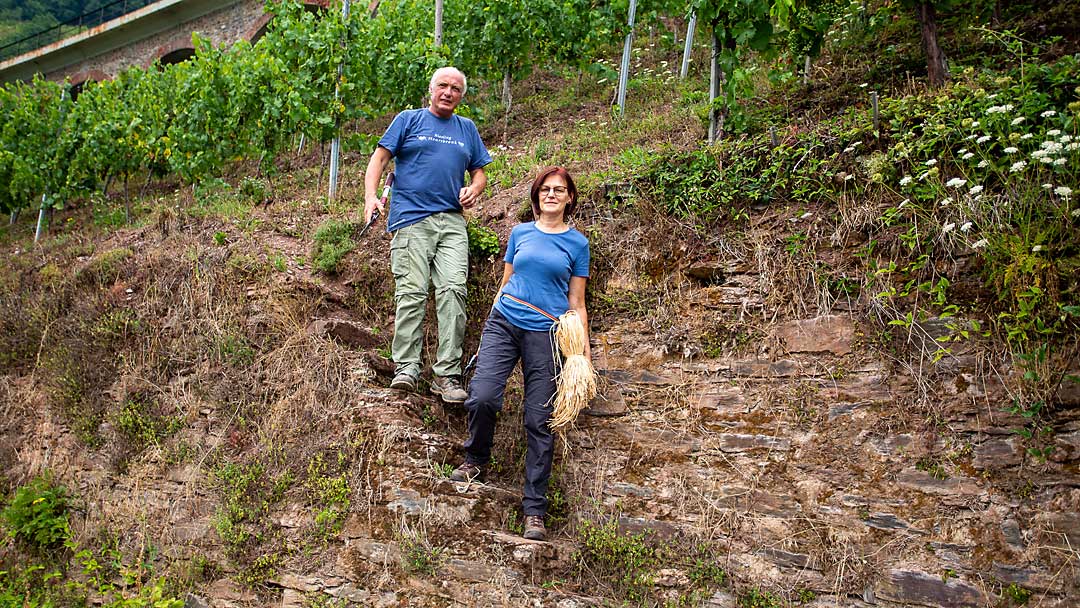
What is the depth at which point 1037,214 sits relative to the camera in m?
3.69

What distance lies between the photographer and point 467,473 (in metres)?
4.11

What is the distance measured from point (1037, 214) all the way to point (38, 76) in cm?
1312

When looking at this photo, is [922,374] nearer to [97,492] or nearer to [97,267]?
[97,492]

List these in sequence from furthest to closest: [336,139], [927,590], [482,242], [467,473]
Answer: [336,139] → [482,242] → [467,473] → [927,590]

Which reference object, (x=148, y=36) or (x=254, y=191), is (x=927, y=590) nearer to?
(x=254, y=191)

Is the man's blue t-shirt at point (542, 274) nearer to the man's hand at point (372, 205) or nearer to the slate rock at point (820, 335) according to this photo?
the man's hand at point (372, 205)

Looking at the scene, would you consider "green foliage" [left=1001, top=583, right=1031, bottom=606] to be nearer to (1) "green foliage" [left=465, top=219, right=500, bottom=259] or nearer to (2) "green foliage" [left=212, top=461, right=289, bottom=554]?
(1) "green foliage" [left=465, top=219, right=500, bottom=259]

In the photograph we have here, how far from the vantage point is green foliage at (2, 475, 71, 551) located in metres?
5.14

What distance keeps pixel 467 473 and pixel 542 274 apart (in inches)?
47.7

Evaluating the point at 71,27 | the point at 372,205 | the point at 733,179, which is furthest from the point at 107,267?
the point at 71,27

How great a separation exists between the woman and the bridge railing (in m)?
19.8

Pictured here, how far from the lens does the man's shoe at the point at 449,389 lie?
14.1 feet

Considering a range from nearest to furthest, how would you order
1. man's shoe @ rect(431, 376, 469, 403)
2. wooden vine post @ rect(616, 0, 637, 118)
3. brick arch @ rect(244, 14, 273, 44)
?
man's shoe @ rect(431, 376, 469, 403) < wooden vine post @ rect(616, 0, 637, 118) < brick arch @ rect(244, 14, 273, 44)

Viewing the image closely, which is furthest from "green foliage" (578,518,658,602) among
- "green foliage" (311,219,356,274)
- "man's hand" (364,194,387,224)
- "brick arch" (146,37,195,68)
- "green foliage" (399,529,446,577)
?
"brick arch" (146,37,195,68)
